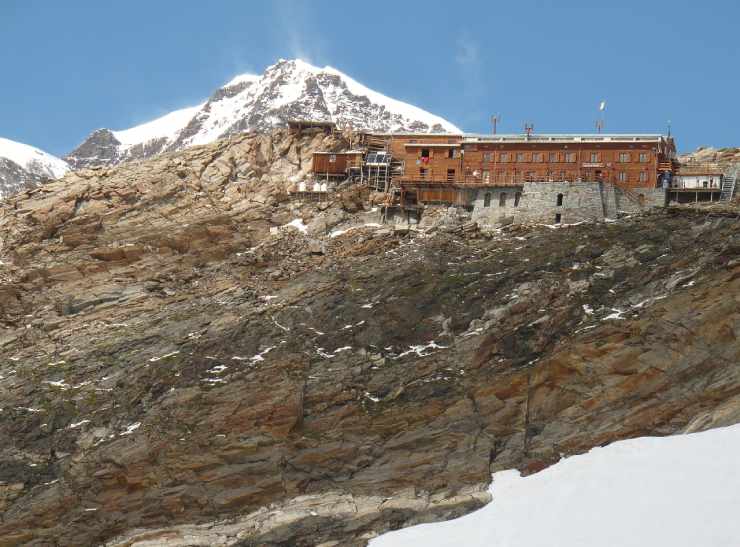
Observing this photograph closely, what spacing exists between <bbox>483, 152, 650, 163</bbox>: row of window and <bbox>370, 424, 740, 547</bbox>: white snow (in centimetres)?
2813

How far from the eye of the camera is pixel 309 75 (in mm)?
174125

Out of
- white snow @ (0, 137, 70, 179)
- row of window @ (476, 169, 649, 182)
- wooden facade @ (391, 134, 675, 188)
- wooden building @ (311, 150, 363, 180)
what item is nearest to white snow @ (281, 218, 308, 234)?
wooden building @ (311, 150, 363, 180)

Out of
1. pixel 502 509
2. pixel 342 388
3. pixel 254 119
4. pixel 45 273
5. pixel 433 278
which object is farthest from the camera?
pixel 254 119

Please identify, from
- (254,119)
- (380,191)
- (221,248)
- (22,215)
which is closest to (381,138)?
(380,191)

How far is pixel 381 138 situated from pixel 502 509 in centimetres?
4244

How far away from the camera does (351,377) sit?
7750cm

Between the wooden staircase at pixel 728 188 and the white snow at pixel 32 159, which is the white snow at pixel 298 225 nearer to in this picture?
the wooden staircase at pixel 728 188

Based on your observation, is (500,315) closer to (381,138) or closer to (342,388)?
(342,388)

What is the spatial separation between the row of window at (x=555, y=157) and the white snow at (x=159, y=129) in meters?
85.0

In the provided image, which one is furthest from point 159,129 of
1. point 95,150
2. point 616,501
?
point 616,501

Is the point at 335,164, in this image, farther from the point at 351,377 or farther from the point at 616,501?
the point at 616,501

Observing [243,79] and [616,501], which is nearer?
[616,501]

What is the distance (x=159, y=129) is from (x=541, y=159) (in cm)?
10108

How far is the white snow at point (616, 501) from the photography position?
67.6m
